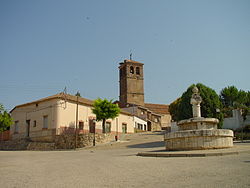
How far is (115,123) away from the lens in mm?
37594

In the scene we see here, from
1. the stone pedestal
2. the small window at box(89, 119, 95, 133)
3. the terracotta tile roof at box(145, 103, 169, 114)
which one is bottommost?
the stone pedestal

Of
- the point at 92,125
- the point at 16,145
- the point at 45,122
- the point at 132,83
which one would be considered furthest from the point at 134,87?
the point at 16,145

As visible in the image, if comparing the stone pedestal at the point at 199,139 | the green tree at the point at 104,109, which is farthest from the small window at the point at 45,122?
the stone pedestal at the point at 199,139

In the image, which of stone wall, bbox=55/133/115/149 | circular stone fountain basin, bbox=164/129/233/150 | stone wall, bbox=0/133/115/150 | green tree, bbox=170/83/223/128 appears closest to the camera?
circular stone fountain basin, bbox=164/129/233/150

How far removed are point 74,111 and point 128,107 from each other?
2513 cm

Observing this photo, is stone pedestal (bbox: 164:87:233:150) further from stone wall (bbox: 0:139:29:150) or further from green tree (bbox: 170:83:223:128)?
stone wall (bbox: 0:139:29:150)

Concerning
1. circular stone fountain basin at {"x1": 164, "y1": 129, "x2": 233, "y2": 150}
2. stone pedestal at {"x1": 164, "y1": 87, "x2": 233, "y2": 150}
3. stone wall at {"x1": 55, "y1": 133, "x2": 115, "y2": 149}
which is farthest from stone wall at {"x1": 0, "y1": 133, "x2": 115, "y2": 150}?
circular stone fountain basin at {"x1": 164, "y1": 129, "x2": 233, "y2": 150}

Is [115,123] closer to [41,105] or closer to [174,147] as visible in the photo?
[41,105]

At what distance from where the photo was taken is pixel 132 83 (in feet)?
209

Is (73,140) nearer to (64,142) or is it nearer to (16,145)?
(64,142)

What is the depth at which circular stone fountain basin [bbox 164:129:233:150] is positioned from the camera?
1152cm

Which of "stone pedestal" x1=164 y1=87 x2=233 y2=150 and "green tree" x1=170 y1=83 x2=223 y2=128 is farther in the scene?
"green tree" x1=170 y1=83 x2=223 y2=128

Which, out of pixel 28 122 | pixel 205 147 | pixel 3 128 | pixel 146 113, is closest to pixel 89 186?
pixel 205 147

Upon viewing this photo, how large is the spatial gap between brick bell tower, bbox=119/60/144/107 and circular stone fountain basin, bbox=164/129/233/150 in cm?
5005
